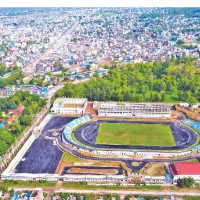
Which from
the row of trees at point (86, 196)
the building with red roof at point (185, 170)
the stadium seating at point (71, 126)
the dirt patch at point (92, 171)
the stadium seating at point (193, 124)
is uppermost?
the building with red roof at point (185, 170)

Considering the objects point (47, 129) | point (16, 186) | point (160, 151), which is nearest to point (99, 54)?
point (47, 129)

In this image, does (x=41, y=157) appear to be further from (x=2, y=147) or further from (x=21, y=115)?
(x=21, y=115)

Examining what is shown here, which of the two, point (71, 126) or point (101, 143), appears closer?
point (101, 143)

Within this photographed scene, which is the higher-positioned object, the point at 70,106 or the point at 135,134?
the point at 70,106

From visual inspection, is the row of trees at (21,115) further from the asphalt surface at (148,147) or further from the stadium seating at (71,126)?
the asphalt surface at (148,147)

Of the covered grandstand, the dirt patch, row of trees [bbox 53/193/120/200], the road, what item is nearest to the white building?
the covered grandstand

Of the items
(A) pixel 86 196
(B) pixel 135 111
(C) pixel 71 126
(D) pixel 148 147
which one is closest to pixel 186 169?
(D) pixel 148 147

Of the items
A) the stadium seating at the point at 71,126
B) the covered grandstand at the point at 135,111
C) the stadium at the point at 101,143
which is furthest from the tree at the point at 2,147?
the covered grandstand at the point at 135,111
